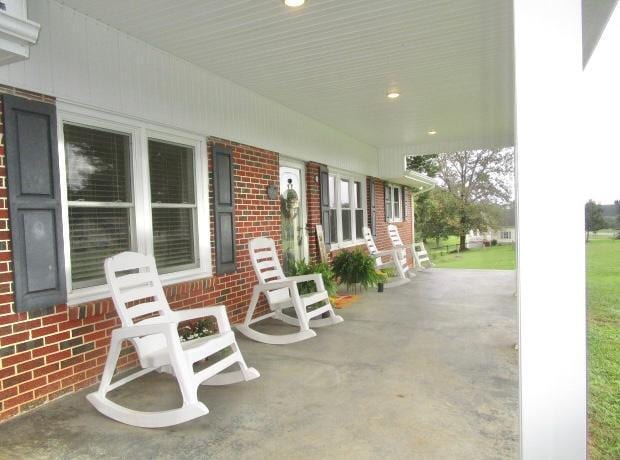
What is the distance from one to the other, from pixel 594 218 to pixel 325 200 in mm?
5841

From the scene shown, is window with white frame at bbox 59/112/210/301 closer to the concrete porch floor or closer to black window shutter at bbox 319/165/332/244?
the concrete porch floor

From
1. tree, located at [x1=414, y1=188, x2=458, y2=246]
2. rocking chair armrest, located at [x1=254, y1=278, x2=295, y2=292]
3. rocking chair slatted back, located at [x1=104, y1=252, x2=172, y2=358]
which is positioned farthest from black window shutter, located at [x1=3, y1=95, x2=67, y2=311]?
tree, located at [x1=414, y1=188, x2=458, y2=246]

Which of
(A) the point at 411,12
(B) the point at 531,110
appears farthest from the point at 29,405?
(A) the point at 411,12

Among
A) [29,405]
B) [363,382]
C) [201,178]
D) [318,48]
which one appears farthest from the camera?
[201,178]

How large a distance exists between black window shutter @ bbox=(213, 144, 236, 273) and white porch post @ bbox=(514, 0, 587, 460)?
361 centimetres

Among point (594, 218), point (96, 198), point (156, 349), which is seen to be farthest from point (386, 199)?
point (594, 218)

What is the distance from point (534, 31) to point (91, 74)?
3.04 metres

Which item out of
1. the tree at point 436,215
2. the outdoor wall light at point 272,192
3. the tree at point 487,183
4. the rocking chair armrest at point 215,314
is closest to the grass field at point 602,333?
the tree at point 487,183

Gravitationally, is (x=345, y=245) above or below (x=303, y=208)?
below

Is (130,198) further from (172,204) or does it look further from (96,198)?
(172,204)

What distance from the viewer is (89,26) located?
3055 millimetres

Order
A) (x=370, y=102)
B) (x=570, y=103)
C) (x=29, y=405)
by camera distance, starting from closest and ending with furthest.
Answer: (x=570, y=103), (x=29, y=405), (x=370, y=102)

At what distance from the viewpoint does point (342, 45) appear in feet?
12.0

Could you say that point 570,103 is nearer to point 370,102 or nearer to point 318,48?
point 318,48
